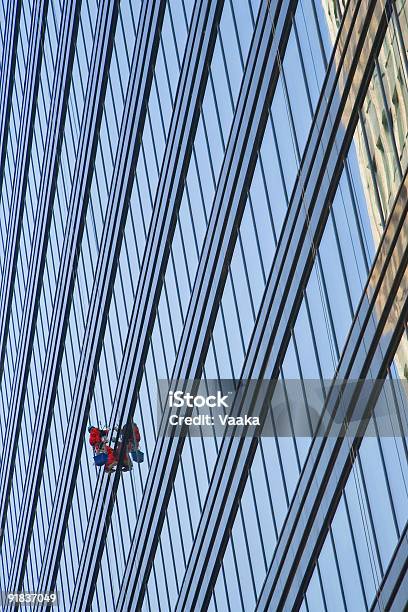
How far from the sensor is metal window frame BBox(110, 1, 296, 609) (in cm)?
3028

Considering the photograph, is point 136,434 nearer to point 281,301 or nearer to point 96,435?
point 96,435

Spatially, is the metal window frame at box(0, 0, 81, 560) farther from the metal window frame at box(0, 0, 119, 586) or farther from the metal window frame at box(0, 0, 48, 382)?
the metal window frame at box(0, 0, 48, 382)

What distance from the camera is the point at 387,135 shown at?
23938mm

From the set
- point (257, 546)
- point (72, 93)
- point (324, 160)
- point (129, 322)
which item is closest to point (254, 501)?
point (257, 546)

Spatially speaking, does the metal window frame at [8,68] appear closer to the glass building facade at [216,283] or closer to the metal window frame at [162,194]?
the glass building facade at [216,283]

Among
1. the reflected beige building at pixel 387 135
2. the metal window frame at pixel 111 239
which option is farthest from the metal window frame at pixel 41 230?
the reflected beige building at pixel 387 135

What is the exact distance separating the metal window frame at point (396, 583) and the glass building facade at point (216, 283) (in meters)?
0.05

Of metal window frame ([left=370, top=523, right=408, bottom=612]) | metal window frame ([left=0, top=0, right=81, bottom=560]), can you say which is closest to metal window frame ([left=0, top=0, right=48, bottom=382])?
metal window frame ([left=0, top=0, right=81, bottom=560])

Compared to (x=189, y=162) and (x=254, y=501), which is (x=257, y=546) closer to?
(x=254, y=501)

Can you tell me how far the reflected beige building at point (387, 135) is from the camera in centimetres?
2309

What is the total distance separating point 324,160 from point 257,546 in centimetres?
1003

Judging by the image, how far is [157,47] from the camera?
39281 mm

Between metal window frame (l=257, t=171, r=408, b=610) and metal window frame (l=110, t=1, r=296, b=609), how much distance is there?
289 inches

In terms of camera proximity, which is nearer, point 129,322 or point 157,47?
point 157,47
